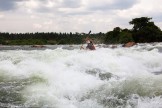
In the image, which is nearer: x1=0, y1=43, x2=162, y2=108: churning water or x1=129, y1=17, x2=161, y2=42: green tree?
x1=0, y1=43, x2=162, y2=108: churning water

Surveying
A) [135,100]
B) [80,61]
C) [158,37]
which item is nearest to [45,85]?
[135,100]

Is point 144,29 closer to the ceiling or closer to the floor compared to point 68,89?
closer to the ceiling

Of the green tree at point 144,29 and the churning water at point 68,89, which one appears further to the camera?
the green tree at point 144,29

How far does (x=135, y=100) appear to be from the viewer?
9.64 m

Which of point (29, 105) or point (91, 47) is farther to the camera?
point (91, 47)

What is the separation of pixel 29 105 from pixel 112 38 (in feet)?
294

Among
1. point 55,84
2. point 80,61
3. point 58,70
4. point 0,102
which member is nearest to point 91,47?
point 80,61

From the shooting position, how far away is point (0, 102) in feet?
31.9

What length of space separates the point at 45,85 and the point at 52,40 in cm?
15922

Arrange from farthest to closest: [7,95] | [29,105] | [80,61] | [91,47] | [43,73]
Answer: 1. [91,47]
2. [80,61]
3. [43,73]
4. [7,95]
5. [29,105]

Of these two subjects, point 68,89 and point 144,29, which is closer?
point 68,89

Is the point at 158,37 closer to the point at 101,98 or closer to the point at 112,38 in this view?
the point at 112,38

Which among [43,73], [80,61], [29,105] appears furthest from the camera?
[80,61]

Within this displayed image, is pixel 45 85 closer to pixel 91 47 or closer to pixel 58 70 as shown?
pixel 58 70
